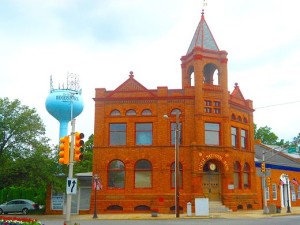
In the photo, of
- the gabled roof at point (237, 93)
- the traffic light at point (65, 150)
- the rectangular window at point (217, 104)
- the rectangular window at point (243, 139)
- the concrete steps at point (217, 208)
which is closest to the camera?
the traffic light at point (65, 150)

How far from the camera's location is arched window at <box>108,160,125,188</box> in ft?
132

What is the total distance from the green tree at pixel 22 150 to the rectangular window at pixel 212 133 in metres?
14.5

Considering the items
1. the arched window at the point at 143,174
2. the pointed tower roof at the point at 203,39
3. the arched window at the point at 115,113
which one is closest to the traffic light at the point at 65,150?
the arched window at the point at 143,174

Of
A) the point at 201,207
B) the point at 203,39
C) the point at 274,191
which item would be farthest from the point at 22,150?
the point at 274,191

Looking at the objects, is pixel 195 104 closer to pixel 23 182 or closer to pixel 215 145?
pixel 215 145

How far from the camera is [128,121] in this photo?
41.1 metres

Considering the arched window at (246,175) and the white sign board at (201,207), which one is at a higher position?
the arched window at (246,175)

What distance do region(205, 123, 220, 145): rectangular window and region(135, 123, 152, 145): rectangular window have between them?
5365 millimetres

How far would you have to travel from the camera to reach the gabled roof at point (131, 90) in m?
41.5

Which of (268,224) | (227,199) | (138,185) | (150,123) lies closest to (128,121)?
(150,123)

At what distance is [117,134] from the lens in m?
41.2

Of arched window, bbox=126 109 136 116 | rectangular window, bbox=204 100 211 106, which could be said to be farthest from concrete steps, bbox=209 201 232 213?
arched window, bbox=126 109 136 116

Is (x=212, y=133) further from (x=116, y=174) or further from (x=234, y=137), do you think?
(x=116, y=174)

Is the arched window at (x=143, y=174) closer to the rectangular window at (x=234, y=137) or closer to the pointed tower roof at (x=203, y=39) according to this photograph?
the rectangular window at (x=234, y=137)
